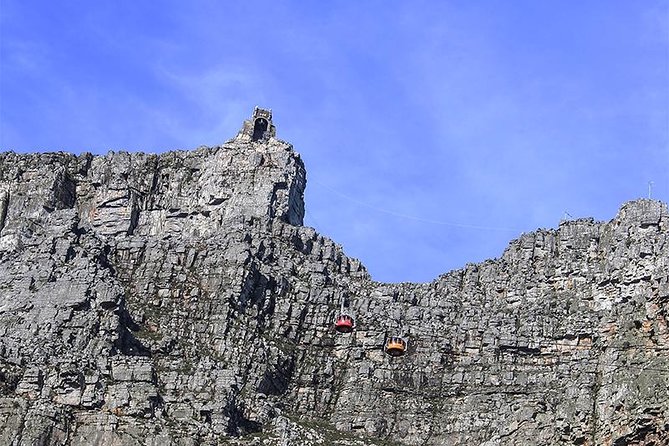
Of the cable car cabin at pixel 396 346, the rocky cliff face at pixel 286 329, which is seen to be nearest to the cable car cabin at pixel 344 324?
the rocky cliff face at pixel 286 329

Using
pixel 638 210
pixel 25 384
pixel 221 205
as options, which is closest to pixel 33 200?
pixel 221 205

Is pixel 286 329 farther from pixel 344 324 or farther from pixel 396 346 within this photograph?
pixel 396 346

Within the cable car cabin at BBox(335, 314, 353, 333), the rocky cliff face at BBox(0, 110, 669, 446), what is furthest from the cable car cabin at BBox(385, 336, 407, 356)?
the cable car cabin at BBox(335, 314, 353, 333)

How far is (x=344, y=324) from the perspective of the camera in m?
163

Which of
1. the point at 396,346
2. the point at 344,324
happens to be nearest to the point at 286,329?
the point at 344,324

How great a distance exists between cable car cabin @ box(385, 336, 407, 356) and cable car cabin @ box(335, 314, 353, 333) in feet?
13.0

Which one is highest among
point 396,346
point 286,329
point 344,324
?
point 344,324

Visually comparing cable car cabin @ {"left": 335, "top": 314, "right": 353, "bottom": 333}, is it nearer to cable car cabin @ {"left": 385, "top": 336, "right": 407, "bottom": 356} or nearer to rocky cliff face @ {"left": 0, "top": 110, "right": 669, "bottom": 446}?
rocky cliff face @ {"left": 0, "top": 110, "right": 669, "bottom": 446}

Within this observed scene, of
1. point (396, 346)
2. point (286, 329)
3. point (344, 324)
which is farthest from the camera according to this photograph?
point (286, 329)

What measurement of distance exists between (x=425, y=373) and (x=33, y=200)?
53486 millimetres

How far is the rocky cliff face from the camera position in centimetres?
13962

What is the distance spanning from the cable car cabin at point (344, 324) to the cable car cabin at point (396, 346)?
3952 millimetres

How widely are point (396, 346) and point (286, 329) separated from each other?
1079 centimetres

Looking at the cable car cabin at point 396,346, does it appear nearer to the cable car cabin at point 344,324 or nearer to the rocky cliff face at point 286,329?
the rocky cliff face at point 286,329
